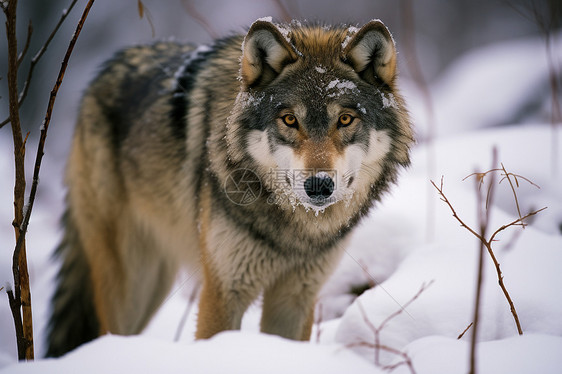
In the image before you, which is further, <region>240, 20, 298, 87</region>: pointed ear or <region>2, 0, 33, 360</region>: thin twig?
<region>240, 20, 298, 87</region>: pointed ear

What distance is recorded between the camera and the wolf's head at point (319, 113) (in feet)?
7.29

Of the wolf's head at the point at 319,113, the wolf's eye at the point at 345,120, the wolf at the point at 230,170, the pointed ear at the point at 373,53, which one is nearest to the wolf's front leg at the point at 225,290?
the wolf at the point at 230,170

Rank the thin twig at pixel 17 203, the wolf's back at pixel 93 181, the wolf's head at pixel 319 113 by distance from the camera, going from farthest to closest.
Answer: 1. the wolf's back at pixel 93 181
2. the wolf's head at pixel 319 113
3. the thin twig at pixel 17 203

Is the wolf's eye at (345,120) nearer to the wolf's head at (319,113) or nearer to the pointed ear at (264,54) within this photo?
the wolf's head at (319,113)

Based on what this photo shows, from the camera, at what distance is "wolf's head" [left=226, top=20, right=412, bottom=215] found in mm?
2221

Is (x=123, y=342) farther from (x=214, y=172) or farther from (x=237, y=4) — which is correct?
(x=237, y=4)

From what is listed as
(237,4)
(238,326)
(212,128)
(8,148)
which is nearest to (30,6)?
(8,148)

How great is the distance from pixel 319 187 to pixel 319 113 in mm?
444

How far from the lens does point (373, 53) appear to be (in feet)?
7.85

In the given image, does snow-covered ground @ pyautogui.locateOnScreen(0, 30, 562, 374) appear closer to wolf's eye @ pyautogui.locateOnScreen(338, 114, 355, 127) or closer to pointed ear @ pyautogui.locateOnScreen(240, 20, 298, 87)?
wolf's eye @ pyautogui.locateOnScreen(338, 114, 355, 127)

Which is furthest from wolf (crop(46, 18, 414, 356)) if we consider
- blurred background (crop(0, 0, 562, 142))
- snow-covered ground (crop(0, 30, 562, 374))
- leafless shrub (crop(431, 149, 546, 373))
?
blurred background (crop(0, 0, 562, 142))

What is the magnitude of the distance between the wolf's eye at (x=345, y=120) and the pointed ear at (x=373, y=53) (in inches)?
12.6

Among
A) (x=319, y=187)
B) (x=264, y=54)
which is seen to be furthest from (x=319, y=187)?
(x=264, y=54)

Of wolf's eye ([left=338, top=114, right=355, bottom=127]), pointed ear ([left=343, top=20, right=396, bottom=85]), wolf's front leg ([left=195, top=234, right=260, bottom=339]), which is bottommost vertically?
wolf's front leg ([left=195, top=234, right=260, bottom=339])
